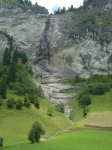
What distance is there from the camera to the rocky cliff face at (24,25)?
13912 cm

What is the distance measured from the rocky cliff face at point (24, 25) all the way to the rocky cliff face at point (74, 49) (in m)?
8.08

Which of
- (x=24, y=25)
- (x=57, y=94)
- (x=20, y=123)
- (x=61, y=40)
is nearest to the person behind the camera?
(x=20, y=123)

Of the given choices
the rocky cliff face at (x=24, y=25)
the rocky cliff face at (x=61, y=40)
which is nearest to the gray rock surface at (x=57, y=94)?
Answer: the rocky cliff face at (x=61, y=40)

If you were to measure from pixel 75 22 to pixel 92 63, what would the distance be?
50343 mm

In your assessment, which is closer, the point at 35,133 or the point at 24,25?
the point at 35,133

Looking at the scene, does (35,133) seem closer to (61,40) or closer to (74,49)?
(74,49)

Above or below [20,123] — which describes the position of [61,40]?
above

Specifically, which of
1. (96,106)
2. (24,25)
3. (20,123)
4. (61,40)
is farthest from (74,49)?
(20,123)

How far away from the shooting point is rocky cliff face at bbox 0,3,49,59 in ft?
456

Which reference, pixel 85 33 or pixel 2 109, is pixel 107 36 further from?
pixel 2 109

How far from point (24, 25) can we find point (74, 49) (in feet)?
193

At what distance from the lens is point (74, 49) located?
13200 cm

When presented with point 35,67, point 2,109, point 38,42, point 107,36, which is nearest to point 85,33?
point 107,36

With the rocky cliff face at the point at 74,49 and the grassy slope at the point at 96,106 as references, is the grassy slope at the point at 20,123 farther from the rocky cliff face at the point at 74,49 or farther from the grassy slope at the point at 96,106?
the rocky cliff face at the point at 74,49
